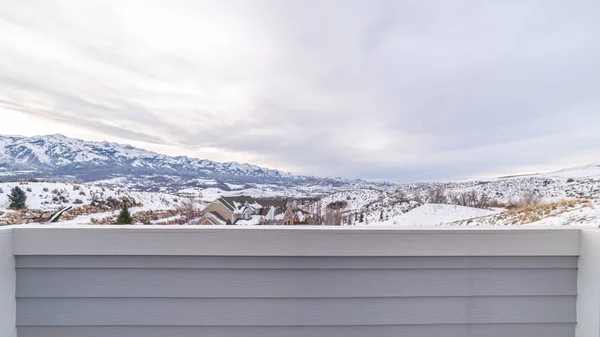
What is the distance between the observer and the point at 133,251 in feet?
3.73

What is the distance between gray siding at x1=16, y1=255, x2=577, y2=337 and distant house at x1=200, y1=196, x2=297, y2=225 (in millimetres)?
358

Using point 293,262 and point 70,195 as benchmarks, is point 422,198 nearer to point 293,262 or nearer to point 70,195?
point 293,262

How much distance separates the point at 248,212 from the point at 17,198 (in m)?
1.23

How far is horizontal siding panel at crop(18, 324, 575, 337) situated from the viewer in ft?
3.78

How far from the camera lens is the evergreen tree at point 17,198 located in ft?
4.68

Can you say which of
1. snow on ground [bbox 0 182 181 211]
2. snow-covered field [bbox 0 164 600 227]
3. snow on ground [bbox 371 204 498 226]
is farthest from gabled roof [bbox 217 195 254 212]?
snow on ground [bbox 371 204 498 226]

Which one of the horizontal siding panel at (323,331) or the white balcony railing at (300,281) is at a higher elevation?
the white balcony railing at (300,281)

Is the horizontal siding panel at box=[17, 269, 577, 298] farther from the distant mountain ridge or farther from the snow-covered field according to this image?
the distant mountain ridge

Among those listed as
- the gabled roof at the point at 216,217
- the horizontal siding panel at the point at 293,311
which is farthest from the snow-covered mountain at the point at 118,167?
the horizontal siding panel at the point at 293,311

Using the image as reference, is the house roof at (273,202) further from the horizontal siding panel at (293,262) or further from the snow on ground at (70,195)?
the horizontal siding panel at (293,262)

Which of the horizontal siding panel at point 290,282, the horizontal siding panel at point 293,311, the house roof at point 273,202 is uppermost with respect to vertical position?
the house roof at point 273,202

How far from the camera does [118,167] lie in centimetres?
265

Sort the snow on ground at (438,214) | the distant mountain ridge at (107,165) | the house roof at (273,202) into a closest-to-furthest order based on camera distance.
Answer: the snow on ground at (438,214) < the house roof at (273,202) < the distant mountain ridge at (107,165)

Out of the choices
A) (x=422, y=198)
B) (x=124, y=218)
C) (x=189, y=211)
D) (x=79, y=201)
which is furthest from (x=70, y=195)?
(x=422, y=198)
